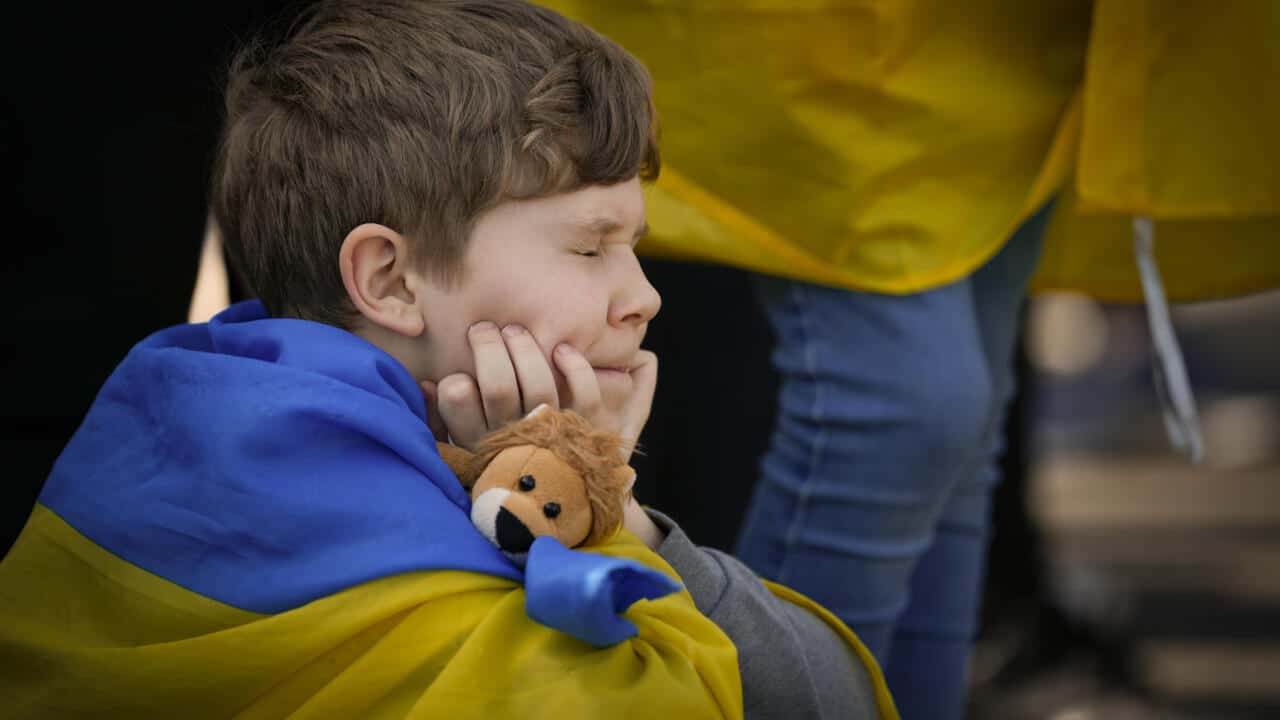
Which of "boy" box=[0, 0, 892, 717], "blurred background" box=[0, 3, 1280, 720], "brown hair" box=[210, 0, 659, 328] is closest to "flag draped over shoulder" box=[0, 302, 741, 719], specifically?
"boy" box=[0, 0, 892, 717]

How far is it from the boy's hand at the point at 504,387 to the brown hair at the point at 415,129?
7cm

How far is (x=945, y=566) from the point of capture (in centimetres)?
166

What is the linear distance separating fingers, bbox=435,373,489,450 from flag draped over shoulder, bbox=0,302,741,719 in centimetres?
5

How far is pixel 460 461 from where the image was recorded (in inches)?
38.2

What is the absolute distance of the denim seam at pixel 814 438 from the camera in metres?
1.48

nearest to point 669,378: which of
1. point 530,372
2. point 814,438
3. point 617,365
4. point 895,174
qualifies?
point 814,438

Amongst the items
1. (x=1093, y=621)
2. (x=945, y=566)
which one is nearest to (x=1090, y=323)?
(x=1093, y=621)

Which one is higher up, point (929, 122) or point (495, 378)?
point (495, 378)

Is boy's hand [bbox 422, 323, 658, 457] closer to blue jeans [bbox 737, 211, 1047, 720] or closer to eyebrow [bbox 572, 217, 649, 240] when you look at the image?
eyebrow [bbox 572, 217, 649, 240]

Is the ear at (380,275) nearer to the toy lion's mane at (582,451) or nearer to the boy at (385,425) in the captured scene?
the boy at (385,425)

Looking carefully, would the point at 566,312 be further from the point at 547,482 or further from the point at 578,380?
the point at 547,482

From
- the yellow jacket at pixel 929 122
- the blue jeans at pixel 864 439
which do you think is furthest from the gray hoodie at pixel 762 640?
the yellow jacket at pixel 929 122

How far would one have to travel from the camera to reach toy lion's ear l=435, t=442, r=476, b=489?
95cm

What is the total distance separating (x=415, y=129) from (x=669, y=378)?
118 cm
